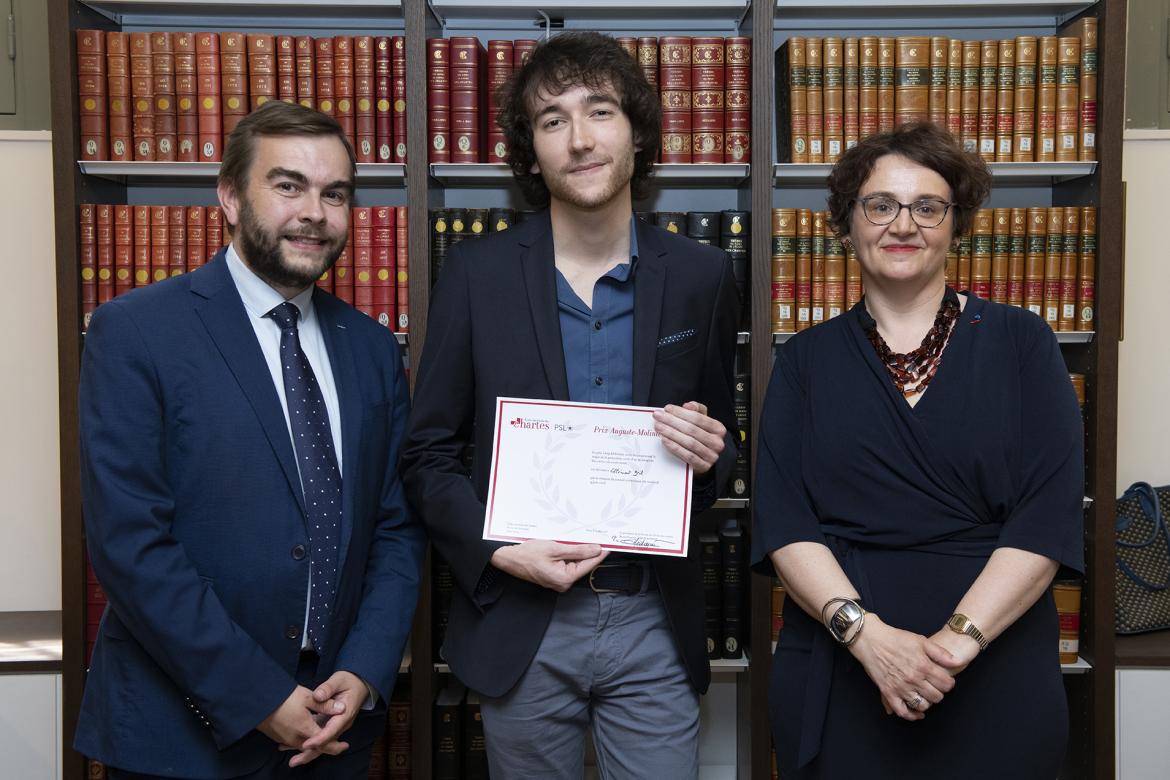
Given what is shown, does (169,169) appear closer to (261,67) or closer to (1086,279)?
(261,67)

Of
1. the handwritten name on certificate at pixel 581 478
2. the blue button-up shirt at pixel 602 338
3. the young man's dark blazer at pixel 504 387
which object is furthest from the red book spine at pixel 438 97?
the handwritten name on certificate at pixel 581 478

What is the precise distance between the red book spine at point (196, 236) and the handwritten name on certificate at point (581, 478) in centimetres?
178

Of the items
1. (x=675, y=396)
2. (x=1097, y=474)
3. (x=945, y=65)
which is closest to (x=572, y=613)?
(x=675, y=396)

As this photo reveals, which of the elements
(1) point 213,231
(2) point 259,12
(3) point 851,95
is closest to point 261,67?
(2) point 259,12

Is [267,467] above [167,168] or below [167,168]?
below

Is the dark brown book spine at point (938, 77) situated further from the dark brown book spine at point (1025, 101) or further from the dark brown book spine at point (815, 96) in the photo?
the dark brown book spine at point (815, 96)

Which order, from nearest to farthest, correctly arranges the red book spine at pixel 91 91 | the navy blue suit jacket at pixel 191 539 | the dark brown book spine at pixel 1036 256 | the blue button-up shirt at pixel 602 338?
the navy blue suit jacket at pixel 191 539
the blue button-up shirt at pixel 602 338
the red book spine at pixel 91 91
the dark brown book spine at pixel 1036 256

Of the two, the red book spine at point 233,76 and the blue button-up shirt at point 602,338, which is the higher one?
the red book spine at point 233,76

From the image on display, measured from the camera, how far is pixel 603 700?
191cm

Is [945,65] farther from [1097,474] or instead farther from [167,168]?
[167,168]

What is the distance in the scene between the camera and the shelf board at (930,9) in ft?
10.1

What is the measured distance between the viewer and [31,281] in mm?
3457

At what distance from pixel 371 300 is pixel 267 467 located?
144 centimetres

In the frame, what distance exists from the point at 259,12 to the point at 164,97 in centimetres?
47
